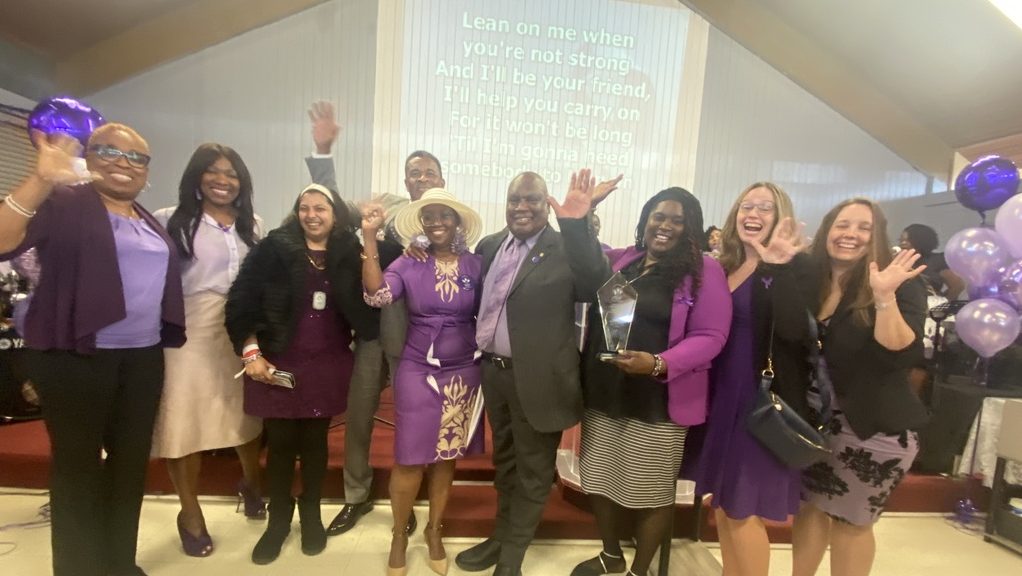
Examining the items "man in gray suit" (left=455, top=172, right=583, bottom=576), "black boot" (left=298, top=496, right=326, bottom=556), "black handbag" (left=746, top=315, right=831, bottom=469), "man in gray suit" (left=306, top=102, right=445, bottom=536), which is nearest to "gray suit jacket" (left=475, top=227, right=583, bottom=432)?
"man in gray suit" (left=455, top=172, right=583, bottom=576)

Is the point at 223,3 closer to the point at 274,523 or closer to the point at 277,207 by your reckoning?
the point at 277,207

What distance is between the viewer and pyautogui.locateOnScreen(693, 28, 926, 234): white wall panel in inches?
204

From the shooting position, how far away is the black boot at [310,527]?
225 cm

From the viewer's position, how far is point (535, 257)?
6.39ft

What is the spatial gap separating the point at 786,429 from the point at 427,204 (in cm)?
157

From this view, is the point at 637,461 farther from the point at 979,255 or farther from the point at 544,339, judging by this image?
the point at 979,255

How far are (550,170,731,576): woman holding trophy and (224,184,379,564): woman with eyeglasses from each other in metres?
0.99

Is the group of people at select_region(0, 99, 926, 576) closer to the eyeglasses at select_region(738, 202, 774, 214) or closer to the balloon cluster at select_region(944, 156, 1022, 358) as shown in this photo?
the eyeglasses at select_region(738, 202, 774, 214)

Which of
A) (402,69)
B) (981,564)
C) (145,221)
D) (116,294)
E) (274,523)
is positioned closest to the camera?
(116,294)

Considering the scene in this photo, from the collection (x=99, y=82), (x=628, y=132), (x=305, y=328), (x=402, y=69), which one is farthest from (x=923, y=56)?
(x=99, y=82)

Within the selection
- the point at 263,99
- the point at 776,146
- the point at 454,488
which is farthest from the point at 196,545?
the point at 776,146

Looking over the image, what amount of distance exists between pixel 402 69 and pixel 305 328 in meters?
3.49

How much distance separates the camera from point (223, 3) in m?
4.75

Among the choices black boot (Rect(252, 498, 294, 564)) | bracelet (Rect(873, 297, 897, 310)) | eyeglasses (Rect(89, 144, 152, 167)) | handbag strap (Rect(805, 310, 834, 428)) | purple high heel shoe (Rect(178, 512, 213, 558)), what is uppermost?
eyeglasses (Rect(89, 144, 152, 167))
